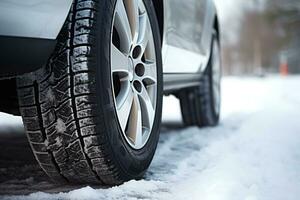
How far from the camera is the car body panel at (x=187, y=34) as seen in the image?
2.64 m

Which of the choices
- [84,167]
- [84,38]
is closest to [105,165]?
[84,167]

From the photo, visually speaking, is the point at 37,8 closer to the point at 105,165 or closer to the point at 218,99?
the point at 105,165

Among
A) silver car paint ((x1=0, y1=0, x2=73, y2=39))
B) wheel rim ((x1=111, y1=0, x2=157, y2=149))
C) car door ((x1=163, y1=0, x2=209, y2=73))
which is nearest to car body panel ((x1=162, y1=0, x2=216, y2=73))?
car door ((x1=163, y1=0, x2=209, y2=73))

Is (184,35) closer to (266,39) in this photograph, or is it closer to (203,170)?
(203,170)

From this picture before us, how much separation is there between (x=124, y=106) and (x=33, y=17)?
640 mm

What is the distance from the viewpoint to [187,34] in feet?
10.3

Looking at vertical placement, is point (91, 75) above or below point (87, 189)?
above

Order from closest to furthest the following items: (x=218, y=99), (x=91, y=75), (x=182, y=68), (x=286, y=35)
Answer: (x=91, y=75), (x=182, y=68), (x=218, y=99), (x=286, y=35)

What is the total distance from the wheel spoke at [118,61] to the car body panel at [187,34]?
0.59m

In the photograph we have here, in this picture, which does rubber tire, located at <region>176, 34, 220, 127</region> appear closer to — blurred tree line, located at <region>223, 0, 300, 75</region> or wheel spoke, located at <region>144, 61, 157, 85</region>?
wheel spoke, located at <region>144, 61, 157, 85</region>

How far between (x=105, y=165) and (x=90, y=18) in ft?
1.92

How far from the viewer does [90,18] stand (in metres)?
1.73

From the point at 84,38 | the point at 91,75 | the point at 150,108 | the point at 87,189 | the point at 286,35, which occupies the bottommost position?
the point at 286,35

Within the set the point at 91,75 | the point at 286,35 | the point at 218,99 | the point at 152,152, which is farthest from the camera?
the point at 286,35
